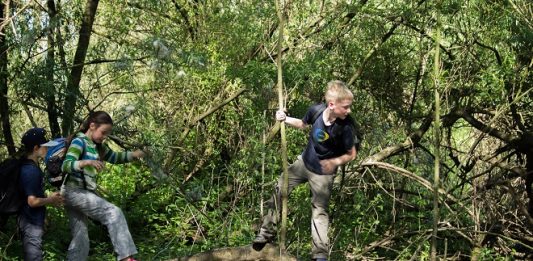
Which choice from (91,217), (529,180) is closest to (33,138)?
(91,217)

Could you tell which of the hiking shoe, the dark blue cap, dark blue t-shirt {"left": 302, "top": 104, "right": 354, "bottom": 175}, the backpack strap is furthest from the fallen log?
the dark blue cap

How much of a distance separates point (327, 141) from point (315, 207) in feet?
1.83

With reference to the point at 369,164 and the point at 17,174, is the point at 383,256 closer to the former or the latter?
the point at 369,164

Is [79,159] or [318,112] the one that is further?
[318,112]

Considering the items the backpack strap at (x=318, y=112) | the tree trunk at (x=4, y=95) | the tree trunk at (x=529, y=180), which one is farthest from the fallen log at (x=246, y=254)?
the tree trunk at (x=529, y=180)

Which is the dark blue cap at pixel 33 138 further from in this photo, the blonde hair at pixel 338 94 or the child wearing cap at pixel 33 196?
the blonde hair at pixel 338 94

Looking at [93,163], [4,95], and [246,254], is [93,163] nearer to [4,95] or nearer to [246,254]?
[246,254]

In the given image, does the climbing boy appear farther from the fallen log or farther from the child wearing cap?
the child wearing cap

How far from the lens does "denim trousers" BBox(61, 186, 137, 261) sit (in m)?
5.57

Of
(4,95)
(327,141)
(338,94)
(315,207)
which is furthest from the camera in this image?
(4,95)

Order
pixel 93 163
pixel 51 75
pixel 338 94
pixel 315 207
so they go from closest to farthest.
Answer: pixel 93 163 < pixel 338 94 < pixel 315 207 < pixel 51 75

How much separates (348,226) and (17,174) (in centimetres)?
383

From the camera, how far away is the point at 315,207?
19.3 feet

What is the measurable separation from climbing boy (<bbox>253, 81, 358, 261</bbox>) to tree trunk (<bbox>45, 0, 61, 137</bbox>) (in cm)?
301
